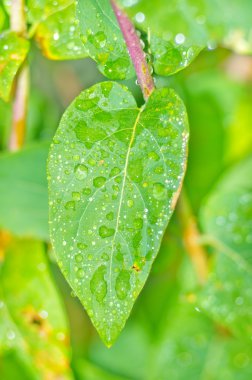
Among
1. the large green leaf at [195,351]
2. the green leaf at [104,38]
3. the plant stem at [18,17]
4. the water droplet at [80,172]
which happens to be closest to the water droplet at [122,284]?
the water droplet at [80,172]

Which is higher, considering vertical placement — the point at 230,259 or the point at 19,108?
the point at 19,108

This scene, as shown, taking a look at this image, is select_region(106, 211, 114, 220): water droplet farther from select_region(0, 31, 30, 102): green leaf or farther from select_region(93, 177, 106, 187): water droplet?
select_region(0, 31, 30, 102): green leaf

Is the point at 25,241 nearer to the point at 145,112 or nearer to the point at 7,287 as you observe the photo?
the point at 7,287

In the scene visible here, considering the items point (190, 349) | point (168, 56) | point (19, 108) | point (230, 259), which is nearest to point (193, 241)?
point (230, 259)

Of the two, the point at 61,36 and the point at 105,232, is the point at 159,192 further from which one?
the point at 61,36

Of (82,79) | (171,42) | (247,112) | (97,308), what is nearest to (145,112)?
(171,42)
